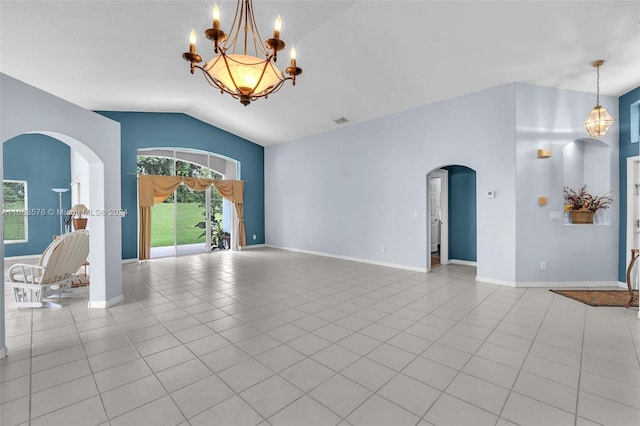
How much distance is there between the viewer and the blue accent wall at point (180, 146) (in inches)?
285

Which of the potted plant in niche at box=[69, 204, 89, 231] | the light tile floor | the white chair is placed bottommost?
the light tile floor

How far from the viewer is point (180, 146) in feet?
26.1

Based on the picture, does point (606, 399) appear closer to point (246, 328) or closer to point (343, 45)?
point (246, 328)

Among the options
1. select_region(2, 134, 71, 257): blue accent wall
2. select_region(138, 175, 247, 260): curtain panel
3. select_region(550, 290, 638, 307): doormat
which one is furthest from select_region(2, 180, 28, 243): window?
select_region(550, 290, 638, 307): doormat

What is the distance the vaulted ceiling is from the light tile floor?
337 centimetres

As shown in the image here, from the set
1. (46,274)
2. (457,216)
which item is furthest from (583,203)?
(46,274)

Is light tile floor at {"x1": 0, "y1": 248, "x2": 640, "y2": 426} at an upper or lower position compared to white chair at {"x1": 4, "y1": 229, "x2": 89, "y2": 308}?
lower

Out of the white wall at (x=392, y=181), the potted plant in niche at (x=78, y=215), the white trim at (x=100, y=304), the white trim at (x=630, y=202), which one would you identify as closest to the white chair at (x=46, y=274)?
the white trim at (x=100, y=304)

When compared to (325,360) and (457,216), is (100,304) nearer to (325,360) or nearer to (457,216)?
(325,360)

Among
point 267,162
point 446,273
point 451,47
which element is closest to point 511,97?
point 451,47

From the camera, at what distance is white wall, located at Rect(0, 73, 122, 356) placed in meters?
3.09

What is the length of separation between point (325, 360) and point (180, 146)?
734 cm

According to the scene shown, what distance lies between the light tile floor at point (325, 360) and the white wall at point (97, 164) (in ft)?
1.31

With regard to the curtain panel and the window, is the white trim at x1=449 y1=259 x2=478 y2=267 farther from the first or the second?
the window
